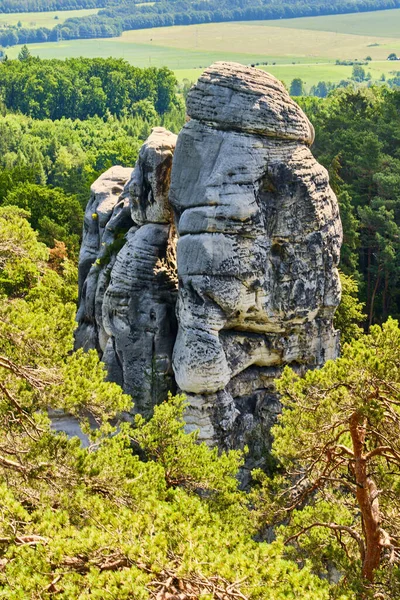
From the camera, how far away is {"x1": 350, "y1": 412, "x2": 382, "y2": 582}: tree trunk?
11805mm

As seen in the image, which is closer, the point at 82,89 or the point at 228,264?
the point at 228,264

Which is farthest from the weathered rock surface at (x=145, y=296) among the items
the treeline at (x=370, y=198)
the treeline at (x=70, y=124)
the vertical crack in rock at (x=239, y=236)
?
the treeline at (x=70, y=124)

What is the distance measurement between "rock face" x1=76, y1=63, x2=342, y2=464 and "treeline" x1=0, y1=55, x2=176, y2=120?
2733 inches

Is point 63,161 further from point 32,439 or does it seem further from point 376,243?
point 32,439

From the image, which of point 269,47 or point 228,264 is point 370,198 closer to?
point 228,264

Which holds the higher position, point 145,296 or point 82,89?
point 145,296

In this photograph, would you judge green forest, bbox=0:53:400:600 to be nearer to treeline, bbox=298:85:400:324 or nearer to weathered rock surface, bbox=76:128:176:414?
weathered rock surface, bbox=76:128:176:414

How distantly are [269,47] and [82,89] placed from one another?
9007 cm

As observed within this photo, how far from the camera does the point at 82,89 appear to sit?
9131 cm

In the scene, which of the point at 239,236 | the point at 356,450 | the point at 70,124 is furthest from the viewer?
the point at 70,124

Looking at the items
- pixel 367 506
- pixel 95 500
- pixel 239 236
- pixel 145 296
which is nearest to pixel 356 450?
pixel 367 506

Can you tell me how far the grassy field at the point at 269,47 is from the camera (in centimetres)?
15338

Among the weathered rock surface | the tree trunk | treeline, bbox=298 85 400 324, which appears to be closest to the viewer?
the tree trunk

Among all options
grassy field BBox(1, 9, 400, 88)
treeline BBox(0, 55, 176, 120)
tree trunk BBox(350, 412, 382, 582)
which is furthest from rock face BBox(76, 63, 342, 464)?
grassy field BBox(1, 9, 400, 88)
